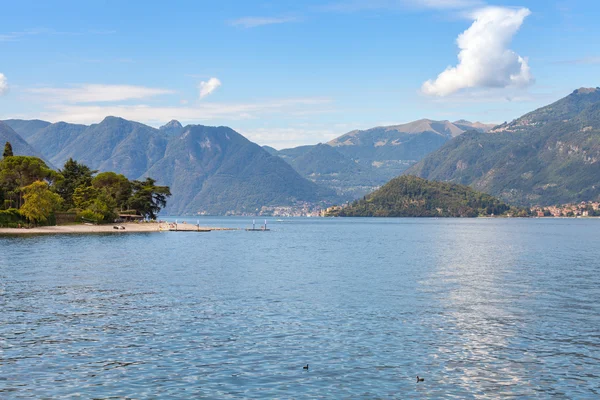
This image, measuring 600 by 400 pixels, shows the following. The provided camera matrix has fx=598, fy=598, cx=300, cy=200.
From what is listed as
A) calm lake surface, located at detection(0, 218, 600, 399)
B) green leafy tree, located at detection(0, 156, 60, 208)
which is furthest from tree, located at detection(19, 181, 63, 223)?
calm lake surface, located at detection(0, 218, 600, 399)

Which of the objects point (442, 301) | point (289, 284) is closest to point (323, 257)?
point (289, 284)

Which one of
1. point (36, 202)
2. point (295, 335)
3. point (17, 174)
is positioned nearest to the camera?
point (295, 335)

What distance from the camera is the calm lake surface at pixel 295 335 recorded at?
87.9ft

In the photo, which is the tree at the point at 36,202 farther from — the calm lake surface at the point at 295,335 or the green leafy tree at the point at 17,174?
the calm lake surface at the point at 295,335

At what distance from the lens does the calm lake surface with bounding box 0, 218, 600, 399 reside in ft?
87.9

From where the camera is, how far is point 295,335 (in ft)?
121

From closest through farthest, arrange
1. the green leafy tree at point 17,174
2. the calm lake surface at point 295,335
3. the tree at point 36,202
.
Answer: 1. the calm lake surface at point 295,335
2. the tree at point 36,202
3. the green leafy tree at point 17,174

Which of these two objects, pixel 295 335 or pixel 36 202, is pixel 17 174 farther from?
pixel 295 335

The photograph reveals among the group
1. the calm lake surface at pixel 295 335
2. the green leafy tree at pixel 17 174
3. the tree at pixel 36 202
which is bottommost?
the calm lake surface at pixel 295 335

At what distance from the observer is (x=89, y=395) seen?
983 inches

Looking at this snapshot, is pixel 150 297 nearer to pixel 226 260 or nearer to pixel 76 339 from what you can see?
pixel 76 339

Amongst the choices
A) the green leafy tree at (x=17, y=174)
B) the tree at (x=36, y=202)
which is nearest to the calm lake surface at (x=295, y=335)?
the tree at (x=36, y=202)

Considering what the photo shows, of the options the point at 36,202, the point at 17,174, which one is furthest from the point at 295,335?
the point at 17,174

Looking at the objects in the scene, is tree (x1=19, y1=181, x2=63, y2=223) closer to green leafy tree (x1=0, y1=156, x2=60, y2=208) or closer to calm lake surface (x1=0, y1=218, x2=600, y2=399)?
green leafy tree (x1=0, y1=156, x2=60, y2=208)
